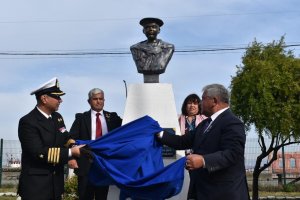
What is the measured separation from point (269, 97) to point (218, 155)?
10287 millimetres

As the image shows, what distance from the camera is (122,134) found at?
5.29 metres

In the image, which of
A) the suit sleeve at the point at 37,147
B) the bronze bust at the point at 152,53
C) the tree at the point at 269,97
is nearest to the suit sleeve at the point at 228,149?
the suit sleeve at the point at 37,147

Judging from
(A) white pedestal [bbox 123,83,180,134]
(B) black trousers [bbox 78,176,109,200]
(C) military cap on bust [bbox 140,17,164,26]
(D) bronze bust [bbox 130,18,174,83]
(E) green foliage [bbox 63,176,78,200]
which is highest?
(C) military cap on bust [bbox 140,17,164,26]

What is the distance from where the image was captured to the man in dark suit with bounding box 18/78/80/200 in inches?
182

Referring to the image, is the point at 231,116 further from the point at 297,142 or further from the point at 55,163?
the point at 297,142

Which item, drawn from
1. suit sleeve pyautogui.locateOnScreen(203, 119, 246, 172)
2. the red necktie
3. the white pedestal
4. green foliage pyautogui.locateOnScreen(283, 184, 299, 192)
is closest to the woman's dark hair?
the white pedestal

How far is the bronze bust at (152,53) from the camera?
6.70m

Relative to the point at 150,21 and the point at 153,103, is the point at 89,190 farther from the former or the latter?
the point at 150,21

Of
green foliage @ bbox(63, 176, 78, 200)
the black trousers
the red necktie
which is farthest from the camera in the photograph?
green foliage @ bbox(63, 176, 78, 200)

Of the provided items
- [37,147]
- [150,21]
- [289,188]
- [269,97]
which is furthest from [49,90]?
[289,188]

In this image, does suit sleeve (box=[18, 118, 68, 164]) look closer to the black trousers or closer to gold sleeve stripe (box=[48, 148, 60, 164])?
gold sleeve stripe (box=[48, 148, 60, 164])

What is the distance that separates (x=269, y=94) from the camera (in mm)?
13875

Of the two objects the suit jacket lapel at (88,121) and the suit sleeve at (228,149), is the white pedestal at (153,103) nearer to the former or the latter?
the suit jacket lapel at (88,121)

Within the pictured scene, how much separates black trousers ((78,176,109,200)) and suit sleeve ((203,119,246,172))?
2473 mm
